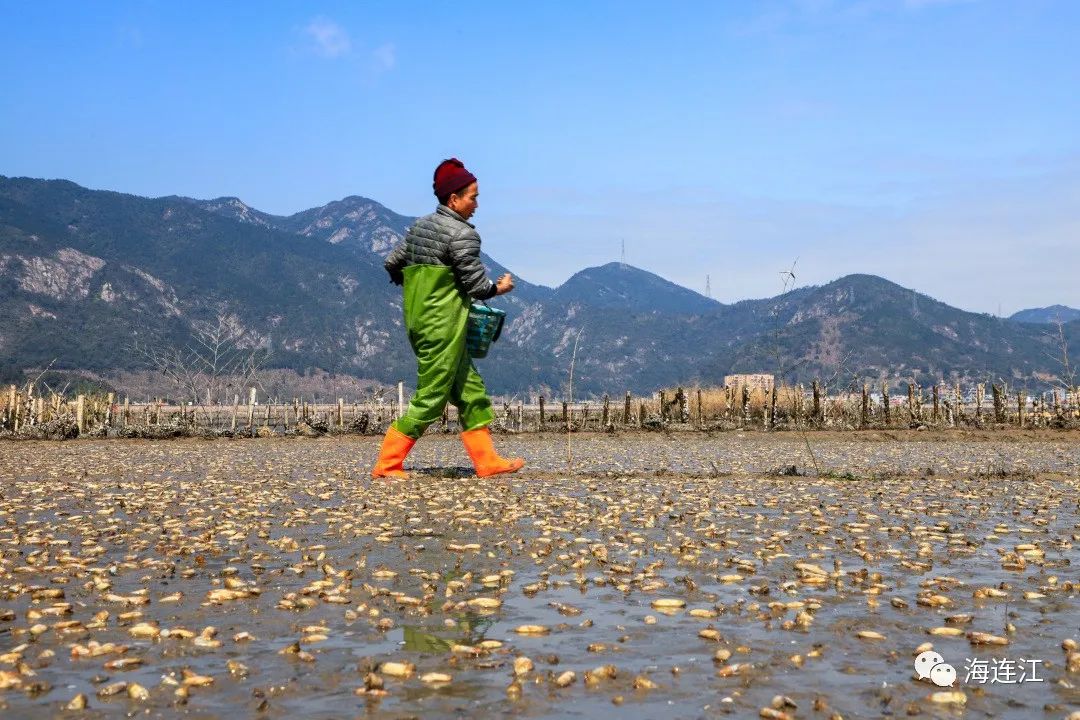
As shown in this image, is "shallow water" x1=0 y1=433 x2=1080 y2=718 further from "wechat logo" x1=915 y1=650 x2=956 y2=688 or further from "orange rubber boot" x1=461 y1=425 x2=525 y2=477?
"orange rubber boot" x1=461 y1=425 x2=525 y2=477

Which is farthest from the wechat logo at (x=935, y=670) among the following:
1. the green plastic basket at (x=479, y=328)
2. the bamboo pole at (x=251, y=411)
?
the bamboo pole at (x=251, y=411)

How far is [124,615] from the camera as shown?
431 centimetres

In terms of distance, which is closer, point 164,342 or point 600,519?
point 600,519

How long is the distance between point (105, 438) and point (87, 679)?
23393mm

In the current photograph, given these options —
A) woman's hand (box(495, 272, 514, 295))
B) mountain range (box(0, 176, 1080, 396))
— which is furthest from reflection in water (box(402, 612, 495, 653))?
mountain range (box(0, 176, 1080, 396))

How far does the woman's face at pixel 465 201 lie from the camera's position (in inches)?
411

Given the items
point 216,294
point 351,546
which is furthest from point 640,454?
point 216,294

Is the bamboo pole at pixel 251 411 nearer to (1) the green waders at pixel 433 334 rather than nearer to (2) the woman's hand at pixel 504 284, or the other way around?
(1) the green waders at pixel 433 334

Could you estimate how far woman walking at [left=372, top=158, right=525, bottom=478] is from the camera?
1015 cm

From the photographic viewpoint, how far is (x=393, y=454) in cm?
1059

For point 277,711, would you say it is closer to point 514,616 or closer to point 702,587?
point 514,616

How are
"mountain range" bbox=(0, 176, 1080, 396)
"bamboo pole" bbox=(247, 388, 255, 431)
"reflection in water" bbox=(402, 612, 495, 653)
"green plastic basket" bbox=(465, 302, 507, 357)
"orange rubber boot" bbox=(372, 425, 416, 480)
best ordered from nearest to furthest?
"reflection in water" bbox=(402, 612, 495, 653) → "orange rubber boot" bbox=(372, 425, 416, 480) → "green plastic basket" bbox=(465, 302, 507, 357) → "bamboo pole" bbox=(247, 388, 255, 431) → "mountain range" bbox=(0, 176, 1080, 396)

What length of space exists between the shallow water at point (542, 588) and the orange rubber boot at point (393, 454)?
0.23 metres

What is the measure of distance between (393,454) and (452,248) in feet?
7.86
